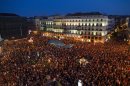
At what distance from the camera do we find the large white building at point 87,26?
63000mm

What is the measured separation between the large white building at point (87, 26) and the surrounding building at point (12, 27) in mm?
13584

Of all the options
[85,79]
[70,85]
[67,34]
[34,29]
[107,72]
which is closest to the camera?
[70,85]

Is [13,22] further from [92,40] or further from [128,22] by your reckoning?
[128,22]

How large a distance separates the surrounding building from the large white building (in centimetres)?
1358

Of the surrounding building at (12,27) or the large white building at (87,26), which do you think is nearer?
the large white building at (87,26)

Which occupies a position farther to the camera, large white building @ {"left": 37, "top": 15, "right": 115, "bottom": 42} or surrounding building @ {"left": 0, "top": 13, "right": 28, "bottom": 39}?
surrounding building @ {"left": 0, "top": 13, "right": 28, "bottom": 39}

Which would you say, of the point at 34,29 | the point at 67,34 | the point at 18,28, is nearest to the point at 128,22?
the point at 67,34

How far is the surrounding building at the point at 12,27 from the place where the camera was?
68.0 m

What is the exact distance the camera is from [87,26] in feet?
218

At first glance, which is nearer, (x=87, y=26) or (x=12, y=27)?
(x=87, y=26)

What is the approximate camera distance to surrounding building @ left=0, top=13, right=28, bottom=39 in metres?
68.0

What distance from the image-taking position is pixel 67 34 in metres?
73.8

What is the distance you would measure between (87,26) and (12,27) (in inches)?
1138

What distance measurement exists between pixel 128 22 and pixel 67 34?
41092mm
